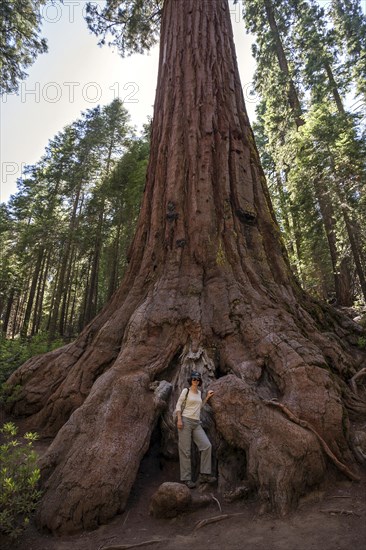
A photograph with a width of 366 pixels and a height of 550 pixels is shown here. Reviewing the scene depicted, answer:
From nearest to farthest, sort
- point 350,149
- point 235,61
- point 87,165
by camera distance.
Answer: point 235,61
point 350,149
point 87,165

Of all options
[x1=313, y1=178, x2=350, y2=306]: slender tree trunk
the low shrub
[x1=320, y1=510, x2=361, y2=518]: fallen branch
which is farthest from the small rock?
[x1=313, y1=178, x2=350, y2=306]: slender tree trunk

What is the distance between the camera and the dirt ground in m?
2.49

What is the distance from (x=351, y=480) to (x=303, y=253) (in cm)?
1348

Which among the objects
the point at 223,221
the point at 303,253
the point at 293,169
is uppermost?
the point at 293,169

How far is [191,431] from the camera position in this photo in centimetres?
367

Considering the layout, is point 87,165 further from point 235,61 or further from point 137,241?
point 137,241

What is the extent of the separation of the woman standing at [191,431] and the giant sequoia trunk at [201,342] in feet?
0.50

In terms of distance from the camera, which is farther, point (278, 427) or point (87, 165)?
point (87, 165)

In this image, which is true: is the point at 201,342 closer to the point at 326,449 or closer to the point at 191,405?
the point at 191,405

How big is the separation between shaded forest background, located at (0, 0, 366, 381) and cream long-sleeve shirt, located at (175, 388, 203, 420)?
3.39m

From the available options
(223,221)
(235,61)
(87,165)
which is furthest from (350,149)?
(87,165)

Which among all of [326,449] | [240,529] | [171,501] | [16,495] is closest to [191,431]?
[171,501]

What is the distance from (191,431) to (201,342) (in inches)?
44.0

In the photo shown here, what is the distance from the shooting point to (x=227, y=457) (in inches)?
138
